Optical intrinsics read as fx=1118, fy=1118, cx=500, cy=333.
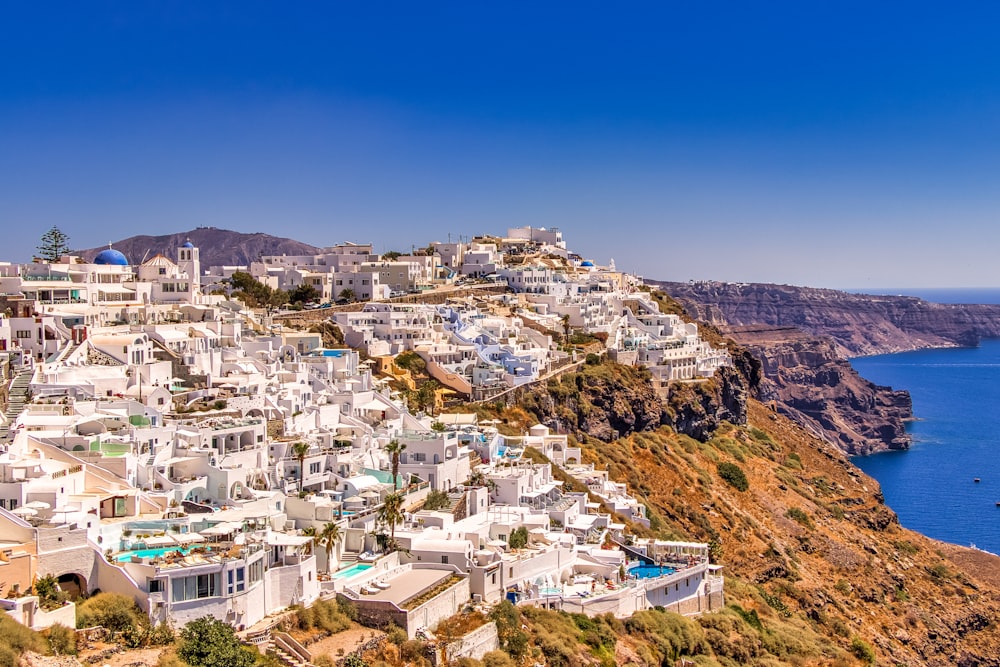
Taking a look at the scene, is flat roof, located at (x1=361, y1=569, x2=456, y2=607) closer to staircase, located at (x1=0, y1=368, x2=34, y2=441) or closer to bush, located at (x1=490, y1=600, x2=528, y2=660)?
bush, located at (x1=490, y1=600, x2=528, y2=660)

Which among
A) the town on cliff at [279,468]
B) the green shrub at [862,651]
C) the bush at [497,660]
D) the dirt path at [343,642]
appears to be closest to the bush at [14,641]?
the town on cliff at [279,468]

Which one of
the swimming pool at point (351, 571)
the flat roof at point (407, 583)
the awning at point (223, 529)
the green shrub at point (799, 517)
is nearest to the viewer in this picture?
the awning at point (223, 529)

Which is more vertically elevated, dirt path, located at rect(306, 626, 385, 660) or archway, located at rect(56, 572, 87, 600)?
archway, located at rect(56, 572, 87, 600)

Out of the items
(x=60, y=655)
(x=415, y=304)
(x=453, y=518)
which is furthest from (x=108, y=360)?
(x=415, y=304)

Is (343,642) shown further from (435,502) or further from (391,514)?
(435,502)

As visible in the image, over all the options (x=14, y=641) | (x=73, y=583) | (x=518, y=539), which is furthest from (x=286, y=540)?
(x=518, y=539)

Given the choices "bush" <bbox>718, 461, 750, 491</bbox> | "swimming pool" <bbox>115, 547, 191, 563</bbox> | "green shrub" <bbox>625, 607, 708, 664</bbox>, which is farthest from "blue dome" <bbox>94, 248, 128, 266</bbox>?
"bush" <bbox>718, 461, 750, 491</bbox>

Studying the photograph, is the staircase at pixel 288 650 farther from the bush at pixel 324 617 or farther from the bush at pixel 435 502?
the bush at pixel 435 502
